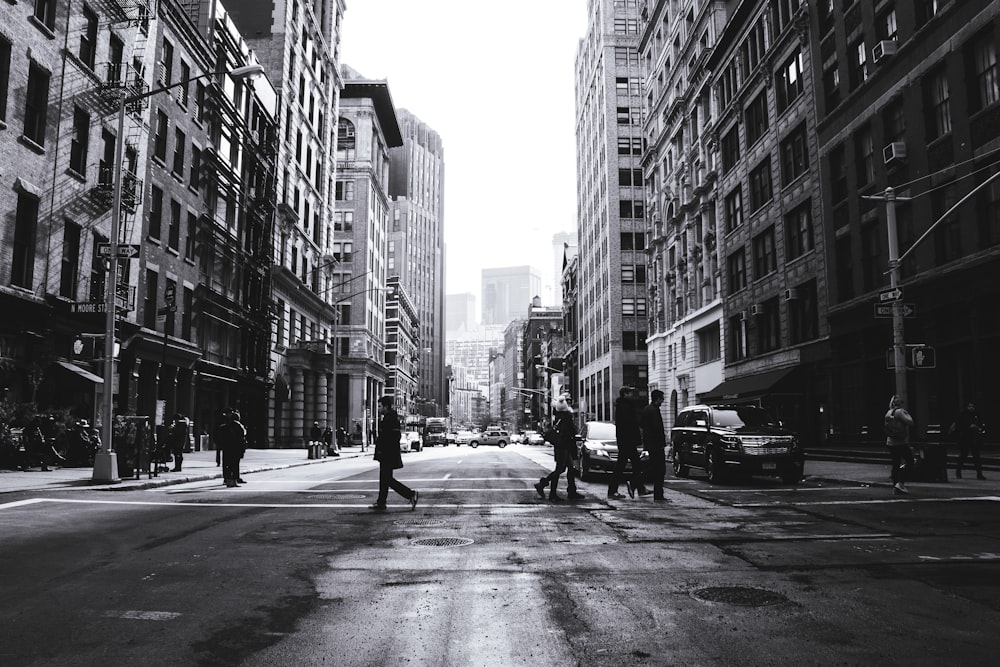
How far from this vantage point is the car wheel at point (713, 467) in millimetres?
17109

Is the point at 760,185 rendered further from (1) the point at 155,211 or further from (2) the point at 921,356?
(1) the point at 155,211

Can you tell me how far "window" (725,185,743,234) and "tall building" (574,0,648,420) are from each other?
25.5 m

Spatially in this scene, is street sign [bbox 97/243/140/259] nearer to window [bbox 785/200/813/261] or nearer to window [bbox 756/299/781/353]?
window [bbox 785/200/813/261]

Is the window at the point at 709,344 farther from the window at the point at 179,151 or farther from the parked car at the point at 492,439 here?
the window at the point at 179,151

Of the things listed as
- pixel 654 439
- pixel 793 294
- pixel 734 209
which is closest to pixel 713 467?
pixel 654 439

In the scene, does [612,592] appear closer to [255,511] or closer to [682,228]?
[255,511]

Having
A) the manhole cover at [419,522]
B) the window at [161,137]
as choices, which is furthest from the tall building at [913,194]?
the window at [161,137]

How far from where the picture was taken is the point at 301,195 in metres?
53.5

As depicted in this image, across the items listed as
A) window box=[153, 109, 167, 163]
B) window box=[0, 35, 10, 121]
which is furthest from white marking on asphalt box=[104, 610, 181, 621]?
window box=[153, 109, 167, 163]

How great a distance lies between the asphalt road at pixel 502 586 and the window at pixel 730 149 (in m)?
34.7

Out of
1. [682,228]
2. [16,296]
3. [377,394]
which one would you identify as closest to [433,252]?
[377,394]

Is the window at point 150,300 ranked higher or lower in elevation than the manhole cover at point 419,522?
higher

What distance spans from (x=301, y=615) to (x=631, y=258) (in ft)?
229

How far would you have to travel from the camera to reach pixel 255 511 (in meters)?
11.9
